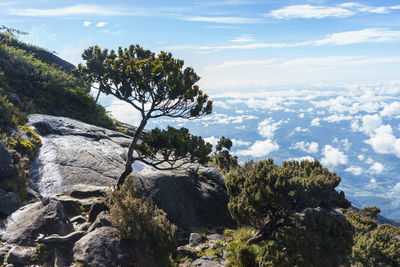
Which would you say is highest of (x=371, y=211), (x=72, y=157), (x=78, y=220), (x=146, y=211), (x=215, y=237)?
(x=72, y=157)

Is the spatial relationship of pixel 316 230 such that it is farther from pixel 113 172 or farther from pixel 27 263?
pixel 113 172

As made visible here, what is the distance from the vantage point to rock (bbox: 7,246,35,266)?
9.77 m

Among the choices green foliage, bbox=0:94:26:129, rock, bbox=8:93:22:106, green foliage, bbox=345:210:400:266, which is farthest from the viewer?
green foliage, bbox=345:210:400:266

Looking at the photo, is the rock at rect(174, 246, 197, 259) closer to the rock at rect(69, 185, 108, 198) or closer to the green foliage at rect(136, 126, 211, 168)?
the green foliage at rect(136, 126, 211, 168)

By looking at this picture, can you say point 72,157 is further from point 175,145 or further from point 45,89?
point 45,89

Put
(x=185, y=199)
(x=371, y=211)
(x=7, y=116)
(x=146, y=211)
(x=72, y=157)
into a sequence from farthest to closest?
(x=371, y=211)
(x=7, y=116)
(x=72, y=157)
(x=185, y=199)
(x=146, y=211)

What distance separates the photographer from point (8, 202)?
1330cm

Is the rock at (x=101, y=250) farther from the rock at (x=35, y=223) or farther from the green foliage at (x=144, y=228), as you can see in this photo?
the rock at (x=35, y=223)

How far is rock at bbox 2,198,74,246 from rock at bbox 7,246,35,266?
0.75m

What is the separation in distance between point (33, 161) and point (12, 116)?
6413 millimetres

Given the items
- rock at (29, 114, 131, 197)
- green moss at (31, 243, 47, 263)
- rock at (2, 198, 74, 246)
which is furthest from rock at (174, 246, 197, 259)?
green moss at (31, 243, 47, 263)

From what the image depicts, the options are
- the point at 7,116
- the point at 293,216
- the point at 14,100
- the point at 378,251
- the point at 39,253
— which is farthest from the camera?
the point at 378,251

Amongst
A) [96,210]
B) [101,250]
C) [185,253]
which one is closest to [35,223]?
[96,210]

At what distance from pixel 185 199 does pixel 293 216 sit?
7423 millimetres
